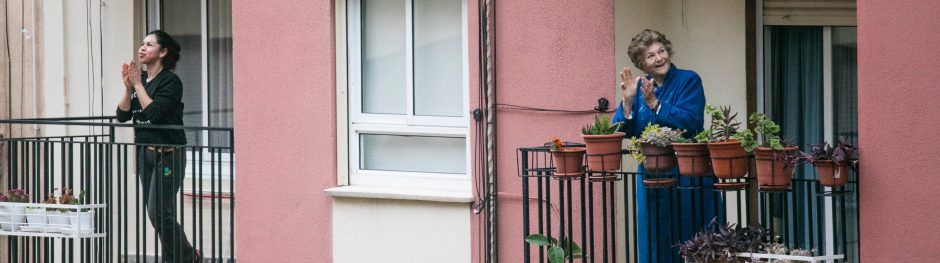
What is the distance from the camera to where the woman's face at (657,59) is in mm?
8984

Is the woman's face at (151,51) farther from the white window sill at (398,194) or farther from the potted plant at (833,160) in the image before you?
the potted plant at (833,160)

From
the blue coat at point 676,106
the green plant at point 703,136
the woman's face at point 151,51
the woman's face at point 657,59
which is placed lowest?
the green plant at point 703,136

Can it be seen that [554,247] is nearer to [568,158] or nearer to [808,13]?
[568,158]

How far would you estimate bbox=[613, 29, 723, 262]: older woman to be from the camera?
8.84 metres

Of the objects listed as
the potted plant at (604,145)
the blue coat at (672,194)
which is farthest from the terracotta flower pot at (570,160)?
the blue coat at (672,194)

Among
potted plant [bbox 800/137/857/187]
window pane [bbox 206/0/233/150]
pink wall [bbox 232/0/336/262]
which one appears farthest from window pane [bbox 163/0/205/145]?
potted plant [bbox 800/137/857/187]

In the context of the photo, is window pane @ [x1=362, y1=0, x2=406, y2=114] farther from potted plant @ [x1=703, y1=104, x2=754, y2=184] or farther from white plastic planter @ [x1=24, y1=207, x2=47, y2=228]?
potted plant @ [x1=703, y1=104, x2=754, y2=184]

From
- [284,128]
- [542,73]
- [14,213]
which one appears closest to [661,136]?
[542,73]

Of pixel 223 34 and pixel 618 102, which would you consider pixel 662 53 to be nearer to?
pixel 618 102

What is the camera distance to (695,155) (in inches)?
333

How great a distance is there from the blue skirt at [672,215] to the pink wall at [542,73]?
75 cm

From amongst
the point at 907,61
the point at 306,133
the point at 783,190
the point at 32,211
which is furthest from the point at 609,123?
the point at 32,211

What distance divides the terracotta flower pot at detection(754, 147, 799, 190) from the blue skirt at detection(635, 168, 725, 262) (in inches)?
32.1

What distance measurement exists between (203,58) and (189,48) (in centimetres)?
20
